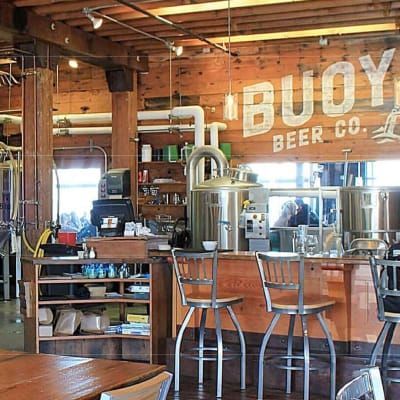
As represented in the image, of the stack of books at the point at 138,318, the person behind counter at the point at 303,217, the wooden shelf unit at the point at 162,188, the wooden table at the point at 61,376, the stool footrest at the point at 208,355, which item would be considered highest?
the wooden shelf unit at the point at 162,188

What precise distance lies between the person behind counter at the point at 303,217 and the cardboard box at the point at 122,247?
329 cm

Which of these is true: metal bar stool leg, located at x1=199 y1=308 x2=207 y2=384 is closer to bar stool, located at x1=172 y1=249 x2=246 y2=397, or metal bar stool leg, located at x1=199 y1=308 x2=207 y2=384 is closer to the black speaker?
bar stool, located at x1=172 y1=249 x2=246 y2=397

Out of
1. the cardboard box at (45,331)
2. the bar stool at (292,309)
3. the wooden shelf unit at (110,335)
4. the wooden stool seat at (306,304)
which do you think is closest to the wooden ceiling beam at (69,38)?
the wooden shelf unit at (110,335)

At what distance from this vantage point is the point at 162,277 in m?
6.09

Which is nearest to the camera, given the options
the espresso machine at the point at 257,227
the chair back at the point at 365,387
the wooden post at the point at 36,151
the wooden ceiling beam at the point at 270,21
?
the chair back at the point at 365,387

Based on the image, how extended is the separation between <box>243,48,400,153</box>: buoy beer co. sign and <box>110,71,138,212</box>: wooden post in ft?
5.05

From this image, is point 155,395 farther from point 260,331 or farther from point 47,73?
point 47,73

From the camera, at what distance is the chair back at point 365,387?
195 cm

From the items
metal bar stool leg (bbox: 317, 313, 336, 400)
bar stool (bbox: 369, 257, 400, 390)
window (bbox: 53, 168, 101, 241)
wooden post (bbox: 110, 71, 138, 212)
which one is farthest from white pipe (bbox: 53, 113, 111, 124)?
bar stool (bbox: 369, 257, 400, 390)

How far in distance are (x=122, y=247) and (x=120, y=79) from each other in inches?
166

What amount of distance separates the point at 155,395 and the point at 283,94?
7.81 metres

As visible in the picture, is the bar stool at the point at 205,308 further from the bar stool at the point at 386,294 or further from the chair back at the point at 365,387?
the chair back at the point at 365,387

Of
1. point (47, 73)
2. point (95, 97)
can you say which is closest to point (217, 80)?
point (95, 97)

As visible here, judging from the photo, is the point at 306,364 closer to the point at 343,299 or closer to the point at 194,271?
the point at 343,299
